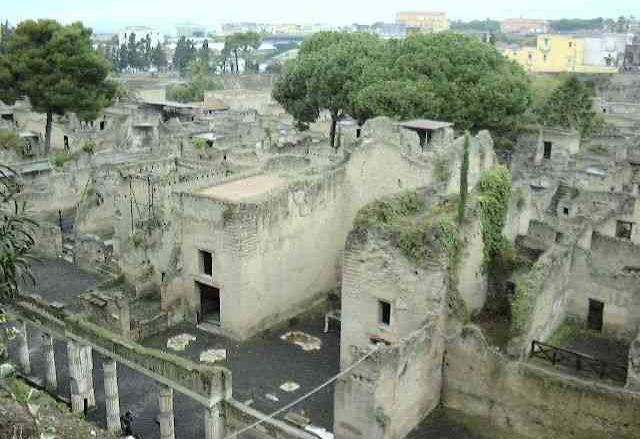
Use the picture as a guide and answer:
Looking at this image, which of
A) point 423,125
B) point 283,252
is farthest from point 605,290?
point 423,125

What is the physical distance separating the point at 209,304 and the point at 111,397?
826 centimetres

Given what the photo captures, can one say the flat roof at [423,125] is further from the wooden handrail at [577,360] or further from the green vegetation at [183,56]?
the green vegetation at [183,56]

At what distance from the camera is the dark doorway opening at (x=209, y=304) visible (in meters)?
27.1

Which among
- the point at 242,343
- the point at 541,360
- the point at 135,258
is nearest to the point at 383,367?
the point at 541,360

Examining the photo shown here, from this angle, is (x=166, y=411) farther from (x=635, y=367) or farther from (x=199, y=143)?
(x=199, y=143)

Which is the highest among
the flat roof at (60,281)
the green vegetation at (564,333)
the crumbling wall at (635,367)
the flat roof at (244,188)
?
the flat roof at (244,188)

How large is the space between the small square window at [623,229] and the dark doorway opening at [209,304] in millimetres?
18127

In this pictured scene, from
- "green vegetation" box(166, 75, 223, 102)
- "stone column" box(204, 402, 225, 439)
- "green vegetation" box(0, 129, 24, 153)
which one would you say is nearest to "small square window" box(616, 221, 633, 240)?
"stone column" box(204, 402, 225, 439)

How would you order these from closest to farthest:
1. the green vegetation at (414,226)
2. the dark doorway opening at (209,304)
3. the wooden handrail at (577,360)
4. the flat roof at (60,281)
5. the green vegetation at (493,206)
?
the green vegetation at (414,226)
the wooden handrail at (577,360)
the green vegetation at (493,206)
the dark doorway opening at (209,304)
the flat roof at (60,281)

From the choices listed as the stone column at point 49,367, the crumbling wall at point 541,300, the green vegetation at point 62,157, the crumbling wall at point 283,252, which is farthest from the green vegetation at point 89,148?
the crumbling wall at point 541,300

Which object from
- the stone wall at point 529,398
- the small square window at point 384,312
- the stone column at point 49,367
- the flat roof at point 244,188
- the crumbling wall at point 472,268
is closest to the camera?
the stone wall at point 529,398

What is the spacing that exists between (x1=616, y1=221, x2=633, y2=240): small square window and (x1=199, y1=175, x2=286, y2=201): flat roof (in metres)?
15.5

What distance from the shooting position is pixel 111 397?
19828 millimetres

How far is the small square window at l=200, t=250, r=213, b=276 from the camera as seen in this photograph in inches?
1040
